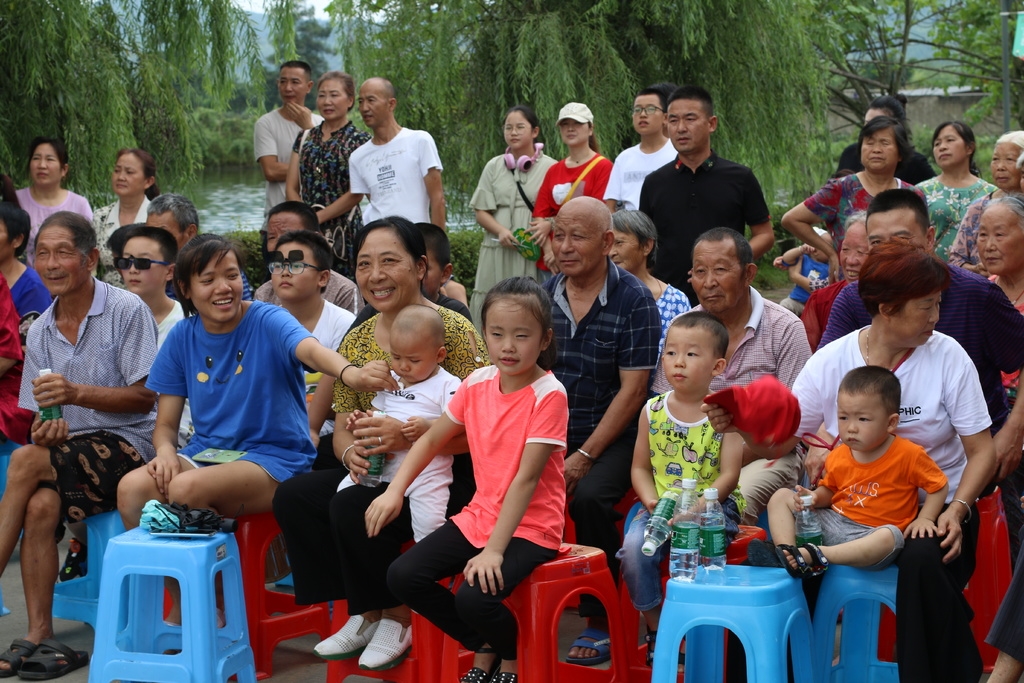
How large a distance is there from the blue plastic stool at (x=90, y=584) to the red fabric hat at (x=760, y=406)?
2227 millimetres

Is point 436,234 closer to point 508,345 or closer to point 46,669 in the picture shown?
point 508,345

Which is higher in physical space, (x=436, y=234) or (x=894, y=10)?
(x=894, y=10)

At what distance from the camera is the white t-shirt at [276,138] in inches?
286

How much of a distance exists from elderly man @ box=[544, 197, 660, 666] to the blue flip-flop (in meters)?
0.46

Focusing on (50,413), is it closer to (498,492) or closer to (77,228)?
(77,228)

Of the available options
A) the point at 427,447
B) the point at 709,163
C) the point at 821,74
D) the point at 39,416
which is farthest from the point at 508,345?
the point at 821,74

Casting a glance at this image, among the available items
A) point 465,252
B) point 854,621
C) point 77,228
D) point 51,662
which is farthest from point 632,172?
point 465,252

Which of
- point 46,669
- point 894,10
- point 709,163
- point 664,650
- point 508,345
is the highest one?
point 894,10

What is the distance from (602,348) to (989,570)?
54.7 inches

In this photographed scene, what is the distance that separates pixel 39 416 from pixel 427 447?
1550 mm

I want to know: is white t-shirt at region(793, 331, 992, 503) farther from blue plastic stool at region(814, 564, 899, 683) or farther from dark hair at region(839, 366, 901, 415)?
blue plastic stool at region(814, 564, 899, 683)

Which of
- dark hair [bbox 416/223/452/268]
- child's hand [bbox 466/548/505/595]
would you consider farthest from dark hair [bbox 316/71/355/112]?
child's hand [bbox 466/548/505/595]

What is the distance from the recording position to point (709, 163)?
547cm

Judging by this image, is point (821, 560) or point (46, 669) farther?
point (46, 669)
